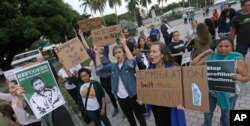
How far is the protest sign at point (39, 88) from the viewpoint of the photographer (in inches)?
146

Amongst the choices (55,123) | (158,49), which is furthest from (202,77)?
(55,123)

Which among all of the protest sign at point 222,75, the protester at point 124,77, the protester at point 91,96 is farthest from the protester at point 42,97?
the protest sign at point 222,75

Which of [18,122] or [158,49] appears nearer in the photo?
[158,49]

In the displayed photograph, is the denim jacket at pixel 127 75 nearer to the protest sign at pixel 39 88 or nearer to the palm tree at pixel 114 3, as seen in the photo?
the protest sign at pixel 39 88

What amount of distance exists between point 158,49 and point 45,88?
1.74 metres

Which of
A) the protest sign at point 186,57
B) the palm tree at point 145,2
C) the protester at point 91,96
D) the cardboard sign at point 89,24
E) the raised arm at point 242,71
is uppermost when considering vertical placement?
the palm tree at point 145,2

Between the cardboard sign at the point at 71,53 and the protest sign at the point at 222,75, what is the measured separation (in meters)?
3.00

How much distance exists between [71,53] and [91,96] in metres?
1.31

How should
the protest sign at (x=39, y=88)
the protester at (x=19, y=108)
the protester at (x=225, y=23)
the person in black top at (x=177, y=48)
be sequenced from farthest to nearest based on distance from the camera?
the protester at (x=225, y=23)
the person in black top at (x=177, y=48)
the protester at (x=19, y=108)
the protest sign at (x=39, y=88)

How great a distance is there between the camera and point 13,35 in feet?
63.0

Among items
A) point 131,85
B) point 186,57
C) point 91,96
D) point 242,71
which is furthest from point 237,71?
point 91,96

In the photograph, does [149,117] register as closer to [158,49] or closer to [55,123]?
[55,123]

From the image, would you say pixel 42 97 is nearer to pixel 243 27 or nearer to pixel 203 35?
pixel 203 35

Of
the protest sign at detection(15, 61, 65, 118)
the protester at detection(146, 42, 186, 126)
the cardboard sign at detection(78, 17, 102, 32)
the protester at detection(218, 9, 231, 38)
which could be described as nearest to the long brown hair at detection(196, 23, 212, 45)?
the protester at detection(146, 42, 186, 126)
